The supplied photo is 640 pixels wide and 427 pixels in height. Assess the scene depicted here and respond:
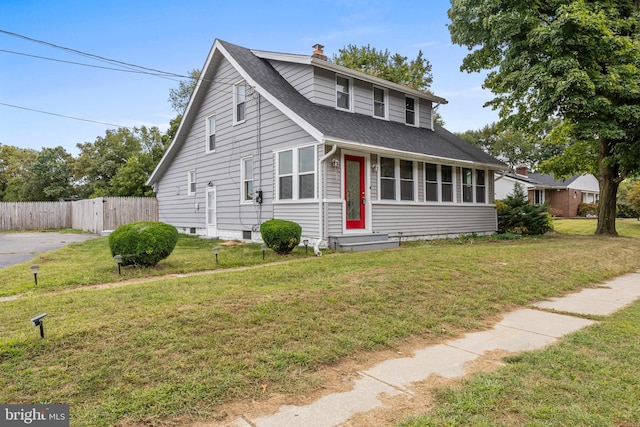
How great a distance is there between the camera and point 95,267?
7.48 meters

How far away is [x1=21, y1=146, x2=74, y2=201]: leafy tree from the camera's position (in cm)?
3497

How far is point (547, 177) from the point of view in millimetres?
35031

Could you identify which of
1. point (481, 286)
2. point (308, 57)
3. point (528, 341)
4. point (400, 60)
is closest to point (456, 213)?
point (308, 57)

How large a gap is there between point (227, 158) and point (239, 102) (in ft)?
6.71

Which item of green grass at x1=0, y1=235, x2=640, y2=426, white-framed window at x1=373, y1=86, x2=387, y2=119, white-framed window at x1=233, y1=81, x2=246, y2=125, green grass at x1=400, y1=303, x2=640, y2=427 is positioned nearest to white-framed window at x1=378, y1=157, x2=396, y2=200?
white-framed window at x1=373, y1=86, x2=387, y2=119

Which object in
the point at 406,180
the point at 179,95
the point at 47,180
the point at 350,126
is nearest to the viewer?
the point at 350,126

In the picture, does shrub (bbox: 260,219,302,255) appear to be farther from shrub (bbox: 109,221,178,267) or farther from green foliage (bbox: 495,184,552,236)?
green foliage (bbox: 495,184,552,236)

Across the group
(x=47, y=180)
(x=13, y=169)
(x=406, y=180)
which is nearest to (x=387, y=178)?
(x=406, y=180)

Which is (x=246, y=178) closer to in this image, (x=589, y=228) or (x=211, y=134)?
(x=211, y=134)

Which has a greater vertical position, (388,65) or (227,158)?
(388,65)

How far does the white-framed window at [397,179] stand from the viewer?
11.6 metres

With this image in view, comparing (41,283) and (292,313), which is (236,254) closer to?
(41,283)

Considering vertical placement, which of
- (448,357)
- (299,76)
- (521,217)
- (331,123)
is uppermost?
(299,76)

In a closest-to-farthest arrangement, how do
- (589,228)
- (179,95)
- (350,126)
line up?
(350,126) → (589,228) → (179,95)
